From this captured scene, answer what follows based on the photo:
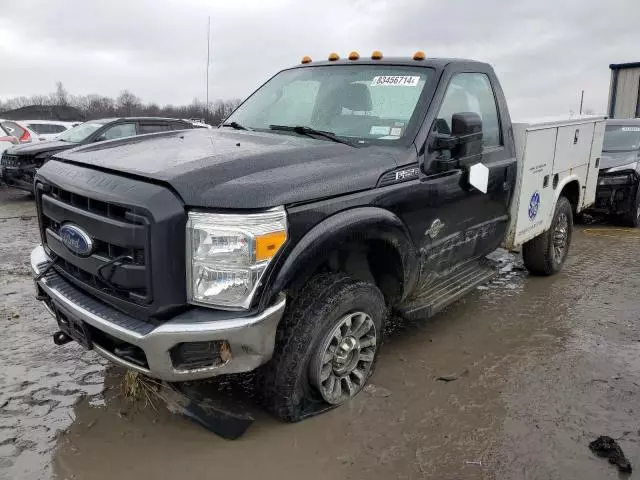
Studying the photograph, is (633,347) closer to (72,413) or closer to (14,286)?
(72,413)

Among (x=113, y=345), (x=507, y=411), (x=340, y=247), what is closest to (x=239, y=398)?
(x=113, y=345)

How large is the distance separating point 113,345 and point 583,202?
5.38m

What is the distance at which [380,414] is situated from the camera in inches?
119

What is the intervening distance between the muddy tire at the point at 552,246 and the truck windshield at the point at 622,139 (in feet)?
13.9

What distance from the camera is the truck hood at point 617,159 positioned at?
8.51m

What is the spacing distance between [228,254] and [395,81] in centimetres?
200

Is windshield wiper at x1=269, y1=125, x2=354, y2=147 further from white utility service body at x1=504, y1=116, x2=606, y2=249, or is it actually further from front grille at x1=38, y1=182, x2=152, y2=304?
white utility service body at x1=504, y1=116, x2=606, y2=249

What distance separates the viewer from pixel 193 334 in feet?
7.59

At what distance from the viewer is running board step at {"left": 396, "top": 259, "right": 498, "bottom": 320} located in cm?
350

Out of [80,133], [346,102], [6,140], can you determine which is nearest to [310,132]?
[346,102]

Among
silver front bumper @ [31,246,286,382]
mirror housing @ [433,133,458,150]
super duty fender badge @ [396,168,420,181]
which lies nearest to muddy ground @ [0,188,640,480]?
silver front bumper @ [31,246,286,382]

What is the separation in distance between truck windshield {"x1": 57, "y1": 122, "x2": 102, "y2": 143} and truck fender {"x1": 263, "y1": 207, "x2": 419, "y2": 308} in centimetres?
860

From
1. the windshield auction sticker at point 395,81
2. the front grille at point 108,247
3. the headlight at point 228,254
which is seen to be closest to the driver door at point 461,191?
the windshield auction sticker at point 395,81

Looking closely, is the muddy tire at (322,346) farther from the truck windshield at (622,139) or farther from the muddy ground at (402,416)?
the truck windshield at (622,139)
